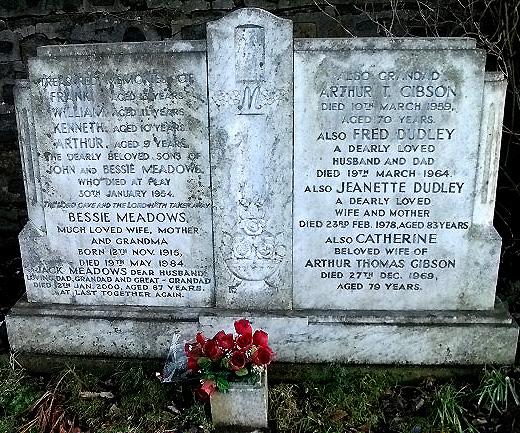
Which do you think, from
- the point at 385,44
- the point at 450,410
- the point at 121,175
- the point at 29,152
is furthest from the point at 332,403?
the point at 29,152

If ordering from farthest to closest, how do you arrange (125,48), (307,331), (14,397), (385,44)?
(307,331)
(14,397)
(125,48)
(385,44)

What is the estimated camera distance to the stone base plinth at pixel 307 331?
152 inches

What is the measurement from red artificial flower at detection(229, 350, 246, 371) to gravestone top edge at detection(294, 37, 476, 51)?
1747 millimetres

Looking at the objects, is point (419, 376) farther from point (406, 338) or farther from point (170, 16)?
point (170, 16)

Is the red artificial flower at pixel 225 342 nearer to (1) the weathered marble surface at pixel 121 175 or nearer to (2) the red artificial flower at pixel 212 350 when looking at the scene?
(2) the red artificial flower at pixel 212 350

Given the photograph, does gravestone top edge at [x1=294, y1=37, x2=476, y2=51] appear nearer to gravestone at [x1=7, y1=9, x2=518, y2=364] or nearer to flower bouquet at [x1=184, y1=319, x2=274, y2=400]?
gravestone at [x1=7, y1=9, x2=518, y2=364]

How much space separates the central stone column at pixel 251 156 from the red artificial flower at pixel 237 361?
0.65 metres

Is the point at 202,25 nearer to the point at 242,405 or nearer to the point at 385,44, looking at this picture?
the point at 385,44

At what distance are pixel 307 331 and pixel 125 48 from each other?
2.08 metres

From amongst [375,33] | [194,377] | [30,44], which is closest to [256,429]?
[194,377]

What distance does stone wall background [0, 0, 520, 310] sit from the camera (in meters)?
5.27

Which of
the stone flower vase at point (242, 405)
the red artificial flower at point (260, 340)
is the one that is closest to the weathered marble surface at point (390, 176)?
the red artificial flower at point (260, 340)

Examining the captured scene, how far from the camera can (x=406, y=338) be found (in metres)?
3.89

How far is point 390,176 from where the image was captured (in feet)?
12.0
